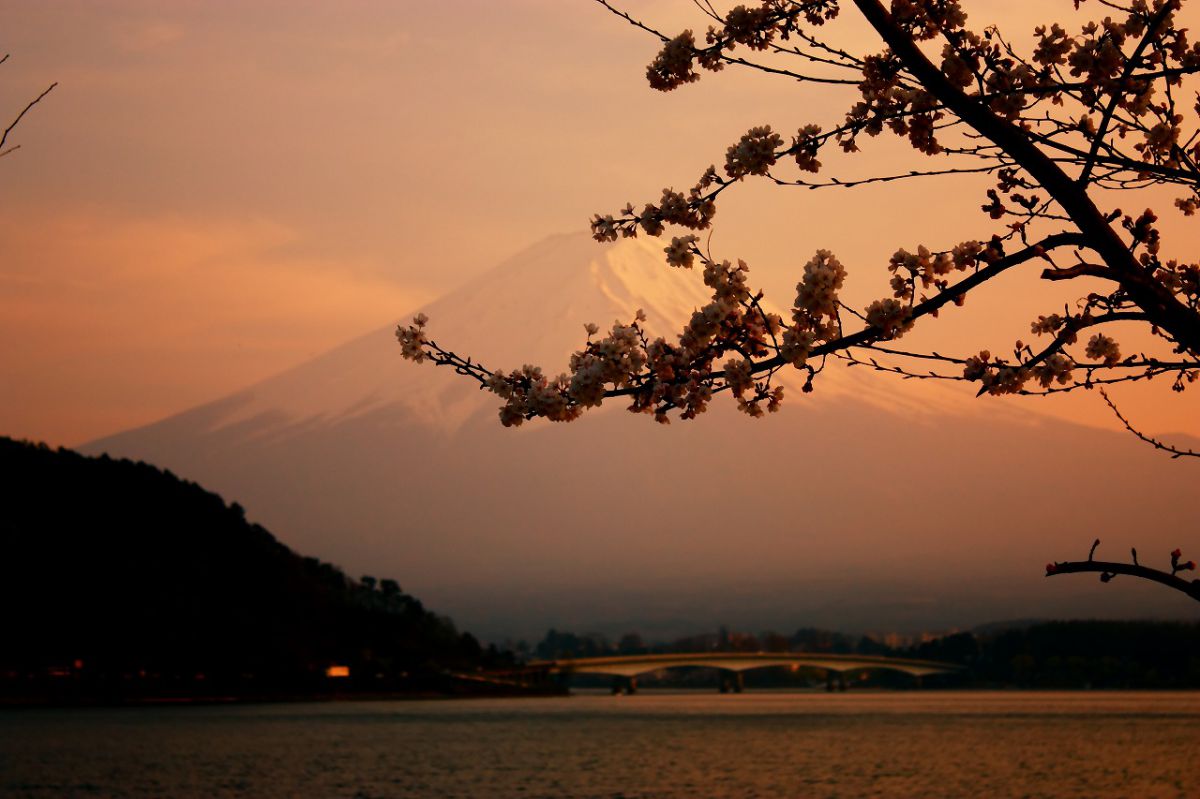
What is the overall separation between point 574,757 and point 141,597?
84672 mm

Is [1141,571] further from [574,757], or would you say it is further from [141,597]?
[141,597]

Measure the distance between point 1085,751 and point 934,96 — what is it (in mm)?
79507

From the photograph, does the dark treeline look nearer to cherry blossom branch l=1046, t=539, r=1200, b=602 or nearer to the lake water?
the lake water

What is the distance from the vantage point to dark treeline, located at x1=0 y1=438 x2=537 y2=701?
454ft

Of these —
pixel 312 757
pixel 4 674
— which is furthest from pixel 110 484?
pixel 312 757

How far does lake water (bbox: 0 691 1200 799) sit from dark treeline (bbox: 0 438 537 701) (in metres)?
15.1

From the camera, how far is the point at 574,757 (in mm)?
75188

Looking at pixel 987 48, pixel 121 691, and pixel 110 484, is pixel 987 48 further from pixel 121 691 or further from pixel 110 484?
pixel 110 484

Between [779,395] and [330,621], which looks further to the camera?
[330,621]

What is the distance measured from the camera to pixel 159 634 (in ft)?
482

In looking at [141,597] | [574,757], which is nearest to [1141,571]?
[574,757]

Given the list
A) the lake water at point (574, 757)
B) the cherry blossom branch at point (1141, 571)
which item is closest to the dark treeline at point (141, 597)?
the lake water at point (574, 757)

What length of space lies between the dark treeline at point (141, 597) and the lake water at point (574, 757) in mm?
15120

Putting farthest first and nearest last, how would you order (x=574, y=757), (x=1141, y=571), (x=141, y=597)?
(x=141, y=597), (x=574, y=757), (x=1141, y=571)
